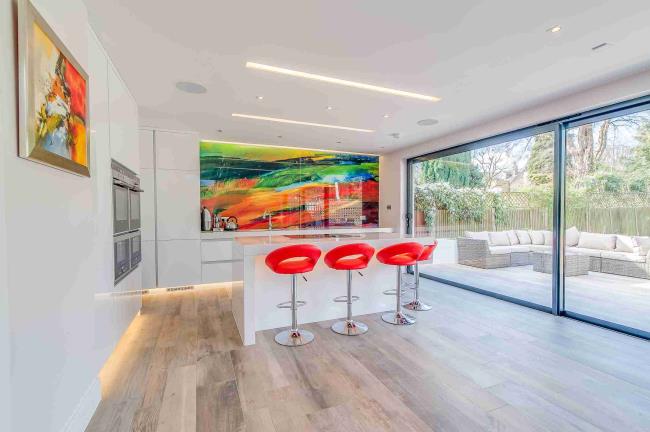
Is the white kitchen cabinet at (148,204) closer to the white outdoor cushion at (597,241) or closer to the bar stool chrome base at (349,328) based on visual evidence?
the bar stool chrome base at (349,328)

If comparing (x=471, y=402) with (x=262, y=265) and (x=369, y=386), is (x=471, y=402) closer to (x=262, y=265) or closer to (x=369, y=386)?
(x=369, y=386)

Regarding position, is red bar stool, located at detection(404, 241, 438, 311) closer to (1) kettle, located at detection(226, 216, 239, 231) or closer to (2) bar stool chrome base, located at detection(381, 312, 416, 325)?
(2) bar stool chrome base, located at detection(381, 312, 416, 325)

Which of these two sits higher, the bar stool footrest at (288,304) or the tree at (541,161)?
the tree at (541,161)

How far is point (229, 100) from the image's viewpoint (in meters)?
3.44

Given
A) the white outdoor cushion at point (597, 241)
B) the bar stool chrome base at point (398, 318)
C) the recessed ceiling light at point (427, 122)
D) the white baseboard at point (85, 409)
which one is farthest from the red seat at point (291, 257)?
the white outdoor cushion at point (597, 241)

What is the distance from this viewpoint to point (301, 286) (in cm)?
333

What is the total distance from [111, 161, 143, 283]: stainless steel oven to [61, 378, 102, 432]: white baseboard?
888 millimetres

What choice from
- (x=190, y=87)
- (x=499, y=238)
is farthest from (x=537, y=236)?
(x=190, y=87)

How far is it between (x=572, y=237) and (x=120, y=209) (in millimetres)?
4885

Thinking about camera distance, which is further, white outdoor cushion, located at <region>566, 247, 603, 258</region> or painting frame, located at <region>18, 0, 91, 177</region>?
white outdoor cushion, located at <region>566, 247, 603, 258</region>

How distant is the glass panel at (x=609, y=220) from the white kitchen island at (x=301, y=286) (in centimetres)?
177

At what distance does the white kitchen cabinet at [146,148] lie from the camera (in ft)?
14.8

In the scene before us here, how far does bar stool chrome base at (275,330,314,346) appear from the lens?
112 inches

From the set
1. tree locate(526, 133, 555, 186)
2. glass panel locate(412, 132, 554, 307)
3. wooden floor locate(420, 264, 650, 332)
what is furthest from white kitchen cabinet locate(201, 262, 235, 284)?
tree locate(526, 133, 555, 186)
